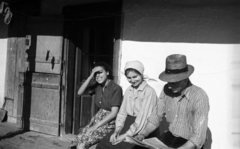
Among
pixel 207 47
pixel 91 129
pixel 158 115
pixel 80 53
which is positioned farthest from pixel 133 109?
pixel 80 53

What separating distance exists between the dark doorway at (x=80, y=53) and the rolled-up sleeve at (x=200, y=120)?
2806 mm

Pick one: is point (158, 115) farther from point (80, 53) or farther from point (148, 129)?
point (80, 53)

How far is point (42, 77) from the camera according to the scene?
18.1 feet

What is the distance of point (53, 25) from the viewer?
545cm

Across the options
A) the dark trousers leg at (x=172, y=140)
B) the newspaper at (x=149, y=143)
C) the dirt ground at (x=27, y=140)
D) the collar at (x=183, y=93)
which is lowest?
the dirt ground at (x=27, y=140)

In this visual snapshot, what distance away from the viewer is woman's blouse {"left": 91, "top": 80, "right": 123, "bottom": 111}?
3.78 meters

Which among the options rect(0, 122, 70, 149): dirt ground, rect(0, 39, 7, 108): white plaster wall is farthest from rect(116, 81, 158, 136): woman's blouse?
rect(0, 39, 7, 108): white plaster wall

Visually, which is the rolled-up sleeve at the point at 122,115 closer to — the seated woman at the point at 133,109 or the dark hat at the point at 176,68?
the seated woman at the point at 133,109

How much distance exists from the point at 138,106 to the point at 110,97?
1.74ft

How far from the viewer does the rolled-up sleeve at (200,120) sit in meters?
2.59

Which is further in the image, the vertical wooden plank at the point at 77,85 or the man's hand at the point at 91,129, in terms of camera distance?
the vertical wooden plank at the point at 77,85

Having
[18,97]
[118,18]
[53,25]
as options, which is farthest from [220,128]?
[18,97]

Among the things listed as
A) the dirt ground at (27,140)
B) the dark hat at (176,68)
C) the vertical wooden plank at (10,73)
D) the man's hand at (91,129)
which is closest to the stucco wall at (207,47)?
the man's hand at (91,129)

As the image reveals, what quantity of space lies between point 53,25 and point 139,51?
1914 millimetres
